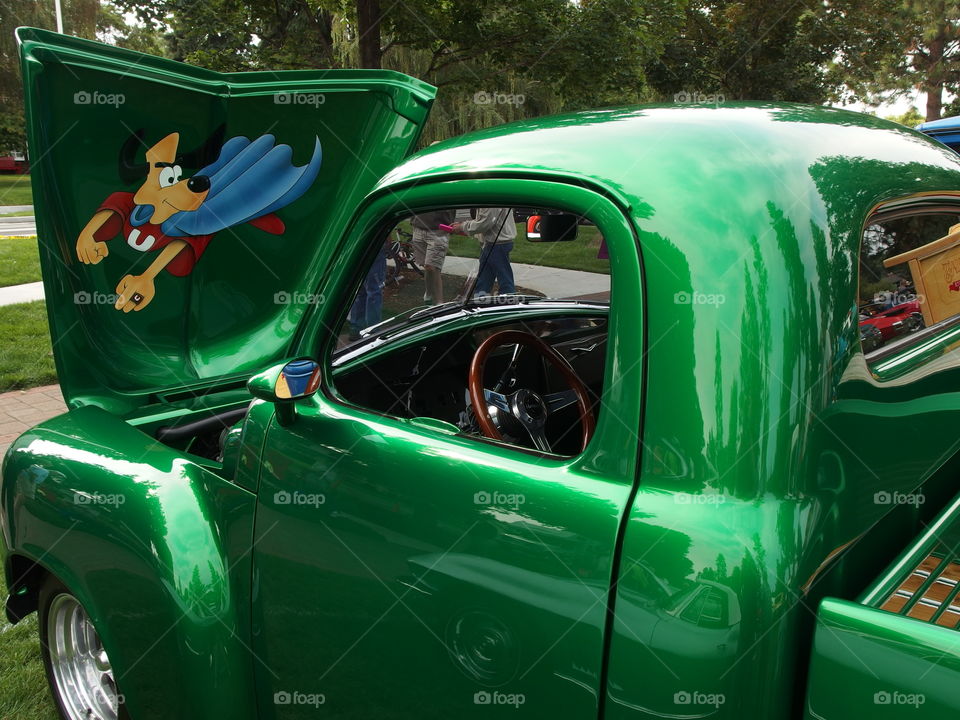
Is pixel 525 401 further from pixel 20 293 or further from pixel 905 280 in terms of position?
pixel 20 293

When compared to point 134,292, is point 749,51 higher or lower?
higher

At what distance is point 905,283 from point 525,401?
1059 millimetres

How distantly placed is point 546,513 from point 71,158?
91.9 inches

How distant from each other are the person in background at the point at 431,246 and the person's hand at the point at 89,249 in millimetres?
1223

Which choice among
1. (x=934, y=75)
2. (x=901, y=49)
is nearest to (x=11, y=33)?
(x=901, y=49)

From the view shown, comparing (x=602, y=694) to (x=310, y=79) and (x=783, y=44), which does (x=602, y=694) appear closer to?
(x=310, y=79)

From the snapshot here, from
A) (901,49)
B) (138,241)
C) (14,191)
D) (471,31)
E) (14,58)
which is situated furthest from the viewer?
(14,58)

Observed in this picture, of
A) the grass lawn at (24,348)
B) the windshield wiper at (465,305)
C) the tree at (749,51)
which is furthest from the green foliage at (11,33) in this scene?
the windshield wiper at (465,305)

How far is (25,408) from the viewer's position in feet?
20.1

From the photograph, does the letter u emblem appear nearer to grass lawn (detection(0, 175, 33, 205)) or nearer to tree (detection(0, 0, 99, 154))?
grass lawn (detection(0, 175, 33, 205))

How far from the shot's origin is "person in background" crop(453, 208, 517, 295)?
2.17 meters

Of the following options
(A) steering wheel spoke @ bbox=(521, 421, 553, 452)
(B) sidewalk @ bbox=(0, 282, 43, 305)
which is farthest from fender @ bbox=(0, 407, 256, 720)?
(B) sidewalk @ bbox=(0, 282, 43, 305)

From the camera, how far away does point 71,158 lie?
279 centimetres

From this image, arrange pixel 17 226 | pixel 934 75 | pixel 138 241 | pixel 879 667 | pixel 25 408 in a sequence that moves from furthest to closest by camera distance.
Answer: pixel 934 75 → pixel 17 226 → pixel 25 408 → pixel 138 241 → pixel 879 667
